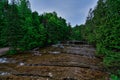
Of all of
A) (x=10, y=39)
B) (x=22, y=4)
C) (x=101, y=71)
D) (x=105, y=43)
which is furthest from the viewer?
(x=22, y=4)

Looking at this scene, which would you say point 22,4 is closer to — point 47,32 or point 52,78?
point 47,32

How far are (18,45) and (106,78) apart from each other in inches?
818

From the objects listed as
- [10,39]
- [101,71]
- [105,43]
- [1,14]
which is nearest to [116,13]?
[105,43]

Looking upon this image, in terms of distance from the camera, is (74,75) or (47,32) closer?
(74,75)

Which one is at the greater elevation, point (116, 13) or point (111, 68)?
point (116, 13)

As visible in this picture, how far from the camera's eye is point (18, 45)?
32875 millimetres

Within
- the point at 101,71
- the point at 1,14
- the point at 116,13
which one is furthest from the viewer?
the point at 1,14

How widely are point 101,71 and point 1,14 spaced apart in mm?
32557

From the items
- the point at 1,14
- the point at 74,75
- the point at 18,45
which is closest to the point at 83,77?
the point at 74,75

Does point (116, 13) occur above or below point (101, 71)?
above

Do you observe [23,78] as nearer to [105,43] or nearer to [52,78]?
[52,78]

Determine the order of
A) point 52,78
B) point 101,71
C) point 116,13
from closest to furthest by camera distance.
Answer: point 116,13 < point 52,78 < point 101,71

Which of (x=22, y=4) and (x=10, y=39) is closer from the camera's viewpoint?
(x=10, y=39)

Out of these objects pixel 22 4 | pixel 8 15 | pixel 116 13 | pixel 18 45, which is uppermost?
pixel 22 4
